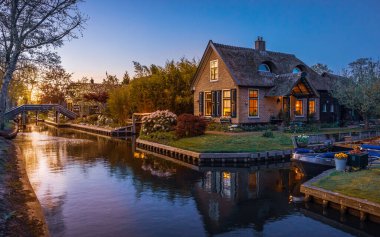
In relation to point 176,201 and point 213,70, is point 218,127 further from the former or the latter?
point 176,201

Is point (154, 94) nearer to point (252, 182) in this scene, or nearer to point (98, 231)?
point (252, 182)

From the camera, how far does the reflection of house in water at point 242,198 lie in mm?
10250

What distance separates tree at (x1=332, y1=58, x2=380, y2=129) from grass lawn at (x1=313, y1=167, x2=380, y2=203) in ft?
50.7

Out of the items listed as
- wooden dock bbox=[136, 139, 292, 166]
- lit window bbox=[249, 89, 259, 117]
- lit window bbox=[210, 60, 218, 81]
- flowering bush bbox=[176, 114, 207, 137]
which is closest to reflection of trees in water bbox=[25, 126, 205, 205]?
wooden dock bbox=[136, 139, 292, 166]

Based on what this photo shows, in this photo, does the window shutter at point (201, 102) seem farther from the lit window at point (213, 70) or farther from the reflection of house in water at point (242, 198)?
the reflection of house in water at point (242, 198)

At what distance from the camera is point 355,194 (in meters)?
10.3

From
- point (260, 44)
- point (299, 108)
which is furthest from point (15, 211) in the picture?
point (260, 44)

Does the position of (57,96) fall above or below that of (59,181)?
above

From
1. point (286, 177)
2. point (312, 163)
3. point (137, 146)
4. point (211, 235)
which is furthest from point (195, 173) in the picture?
point (137, 146)

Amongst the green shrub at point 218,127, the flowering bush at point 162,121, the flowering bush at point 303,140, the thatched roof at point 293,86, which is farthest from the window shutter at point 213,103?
the flowering bush at point 303,140

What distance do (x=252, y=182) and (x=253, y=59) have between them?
1782 centimetres

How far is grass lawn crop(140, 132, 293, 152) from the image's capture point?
1992 cm

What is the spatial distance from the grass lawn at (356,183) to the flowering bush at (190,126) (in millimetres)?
12567

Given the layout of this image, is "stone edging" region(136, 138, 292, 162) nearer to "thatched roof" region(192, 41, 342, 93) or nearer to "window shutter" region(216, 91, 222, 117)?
"window shutter" region(216, 91, 222, 117)
